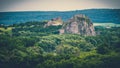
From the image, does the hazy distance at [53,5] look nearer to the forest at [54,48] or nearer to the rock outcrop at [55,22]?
the rock outcrop at [55,22]

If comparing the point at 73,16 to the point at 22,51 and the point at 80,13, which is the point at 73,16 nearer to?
the point at 80,13

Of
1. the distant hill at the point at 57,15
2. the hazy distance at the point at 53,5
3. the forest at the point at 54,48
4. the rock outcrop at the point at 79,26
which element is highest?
the hazy distance at the point at 53,5

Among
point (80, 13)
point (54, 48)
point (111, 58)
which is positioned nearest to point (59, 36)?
point (54, 48)

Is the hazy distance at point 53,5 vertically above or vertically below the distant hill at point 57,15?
above

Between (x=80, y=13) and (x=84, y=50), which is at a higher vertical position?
(x=80, y=13)

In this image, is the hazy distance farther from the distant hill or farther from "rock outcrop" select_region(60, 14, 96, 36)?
"rock outcrop" select_region(60, 14, 96, 36)

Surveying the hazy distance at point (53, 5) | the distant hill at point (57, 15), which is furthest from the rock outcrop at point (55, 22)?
the hazy distance at point (53, 5)
